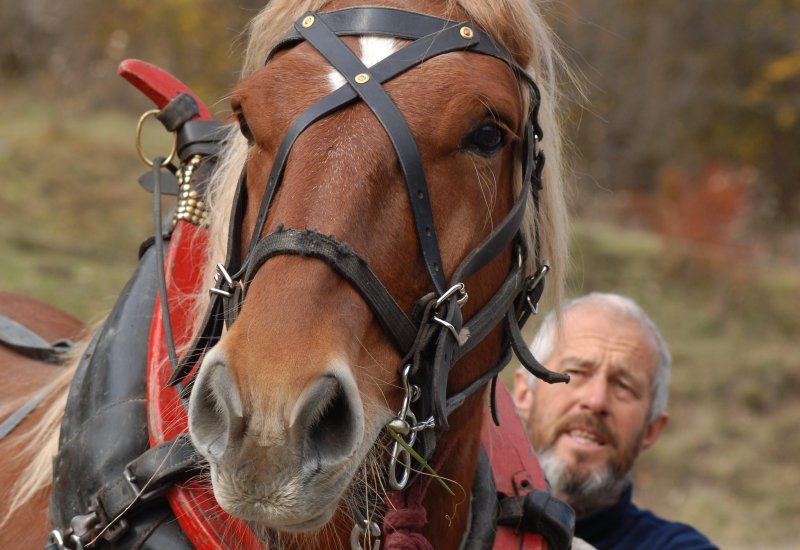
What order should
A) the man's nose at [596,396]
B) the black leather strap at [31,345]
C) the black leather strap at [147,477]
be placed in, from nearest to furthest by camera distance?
1. the black leather strap at [147,477]
2. the black leather strap at [31,345]
3. the man's nose at [596,396]

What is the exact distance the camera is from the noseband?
1852mm

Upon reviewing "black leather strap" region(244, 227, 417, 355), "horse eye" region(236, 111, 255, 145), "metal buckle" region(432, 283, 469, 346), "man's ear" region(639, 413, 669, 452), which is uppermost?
"man's ear" region(639, 413, 669, 452)

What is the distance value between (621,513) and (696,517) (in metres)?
5.54

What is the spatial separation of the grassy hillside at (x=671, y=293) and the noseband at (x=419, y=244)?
19.7 feet

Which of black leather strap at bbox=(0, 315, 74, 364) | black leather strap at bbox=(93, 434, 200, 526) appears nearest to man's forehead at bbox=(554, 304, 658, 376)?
black leather strap at bbox=(0, 315, 74, 364)

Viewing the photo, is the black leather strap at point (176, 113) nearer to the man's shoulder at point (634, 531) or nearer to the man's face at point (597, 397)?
the man's face at point (597, 397)

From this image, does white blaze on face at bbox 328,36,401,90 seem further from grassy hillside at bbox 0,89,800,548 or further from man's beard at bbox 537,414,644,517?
grassy hillside at bbox 0,89,800,548

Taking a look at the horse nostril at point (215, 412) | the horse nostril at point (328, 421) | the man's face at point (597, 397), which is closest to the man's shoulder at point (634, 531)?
the man's face at point (597, 397)

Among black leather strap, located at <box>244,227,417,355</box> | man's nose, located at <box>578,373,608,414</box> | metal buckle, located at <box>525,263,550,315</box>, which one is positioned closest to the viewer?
black leather strap, located at <box>244,227,417,355</box>

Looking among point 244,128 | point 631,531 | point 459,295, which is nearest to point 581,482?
point 631,531

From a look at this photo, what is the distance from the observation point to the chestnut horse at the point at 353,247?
1653 millimetres

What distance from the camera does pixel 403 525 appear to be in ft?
6.96

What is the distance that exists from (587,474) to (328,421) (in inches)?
80.7

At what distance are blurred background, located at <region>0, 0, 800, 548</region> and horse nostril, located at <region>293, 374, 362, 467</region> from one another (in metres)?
1.34
